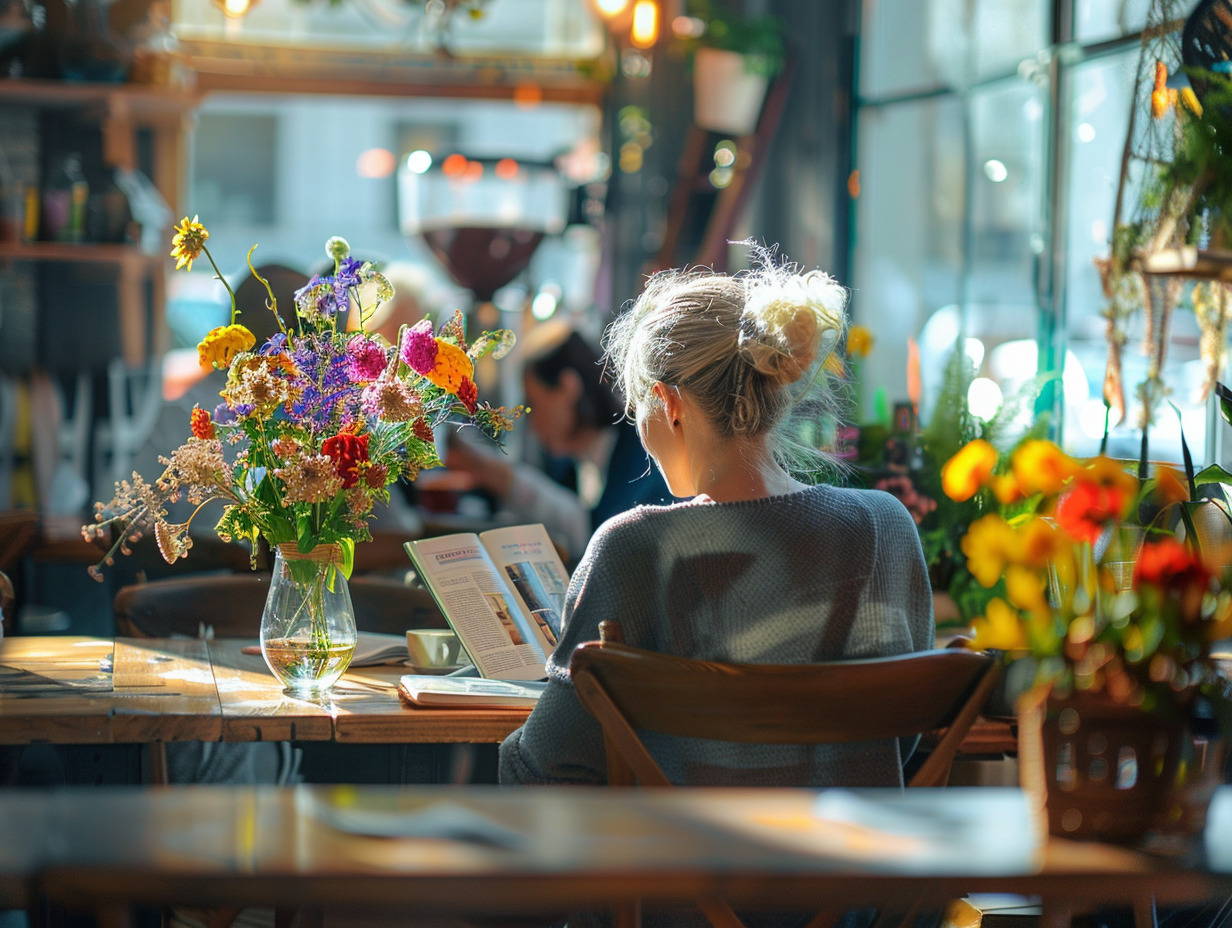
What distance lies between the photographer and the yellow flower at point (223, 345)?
1.65 metres

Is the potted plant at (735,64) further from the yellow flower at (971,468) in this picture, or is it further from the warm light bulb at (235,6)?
the yellow flower at (971,468)

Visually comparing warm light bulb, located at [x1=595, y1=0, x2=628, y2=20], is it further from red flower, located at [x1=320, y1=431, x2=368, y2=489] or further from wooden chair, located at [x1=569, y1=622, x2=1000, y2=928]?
wooden chair, located at [x1=569, y1=622, x2=1000, y2=928]

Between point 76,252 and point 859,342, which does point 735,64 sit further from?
point 76,252

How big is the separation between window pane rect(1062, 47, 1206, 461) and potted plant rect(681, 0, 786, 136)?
54.9 inches

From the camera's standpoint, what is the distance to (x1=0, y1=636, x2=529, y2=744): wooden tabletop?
1.57 meters

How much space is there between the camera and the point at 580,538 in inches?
150

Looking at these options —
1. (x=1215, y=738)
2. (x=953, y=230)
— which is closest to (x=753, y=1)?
(x=953, y=230)

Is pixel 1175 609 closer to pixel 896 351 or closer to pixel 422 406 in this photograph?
pixel 422 406

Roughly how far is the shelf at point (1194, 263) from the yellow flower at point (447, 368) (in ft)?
2.80

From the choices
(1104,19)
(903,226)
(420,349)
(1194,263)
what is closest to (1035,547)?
(1194,263)

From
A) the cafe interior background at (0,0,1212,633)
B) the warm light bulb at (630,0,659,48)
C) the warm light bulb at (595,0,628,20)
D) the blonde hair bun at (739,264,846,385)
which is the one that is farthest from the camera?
the warm light bulb at (595,0,628,20)

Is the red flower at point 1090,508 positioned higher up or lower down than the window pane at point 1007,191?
lower down

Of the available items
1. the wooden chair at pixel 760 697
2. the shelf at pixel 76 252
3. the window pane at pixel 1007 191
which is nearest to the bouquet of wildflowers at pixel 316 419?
the wooden chair at pixel 760 697

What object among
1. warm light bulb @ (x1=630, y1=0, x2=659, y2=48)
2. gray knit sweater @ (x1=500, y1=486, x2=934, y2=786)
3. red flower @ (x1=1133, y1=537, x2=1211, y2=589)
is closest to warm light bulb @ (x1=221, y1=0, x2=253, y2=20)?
warm light bulb @ (x1=630, y1=0, x2=659, y2=48)
